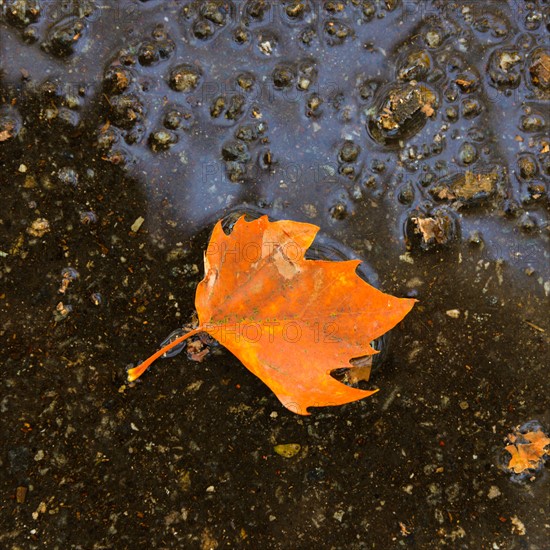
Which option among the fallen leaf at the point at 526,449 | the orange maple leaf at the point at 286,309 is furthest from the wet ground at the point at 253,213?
the orange maple leaf at the point at 286,309

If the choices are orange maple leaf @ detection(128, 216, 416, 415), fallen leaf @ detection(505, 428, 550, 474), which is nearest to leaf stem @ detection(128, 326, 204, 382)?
orange maple leaf @ detection(128, 216, 416, 415)

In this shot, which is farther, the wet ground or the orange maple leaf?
the wet ground

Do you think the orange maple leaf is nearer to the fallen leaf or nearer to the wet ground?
the wet ground

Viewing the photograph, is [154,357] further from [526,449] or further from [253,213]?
[526,449]

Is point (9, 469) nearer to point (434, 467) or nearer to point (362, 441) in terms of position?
point (362, 441)

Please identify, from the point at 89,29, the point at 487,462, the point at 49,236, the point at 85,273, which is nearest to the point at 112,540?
the point at 85,273

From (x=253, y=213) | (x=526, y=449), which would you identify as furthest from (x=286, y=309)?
(x=526, y=449)

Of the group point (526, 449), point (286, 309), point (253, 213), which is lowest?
point (526, 449)
